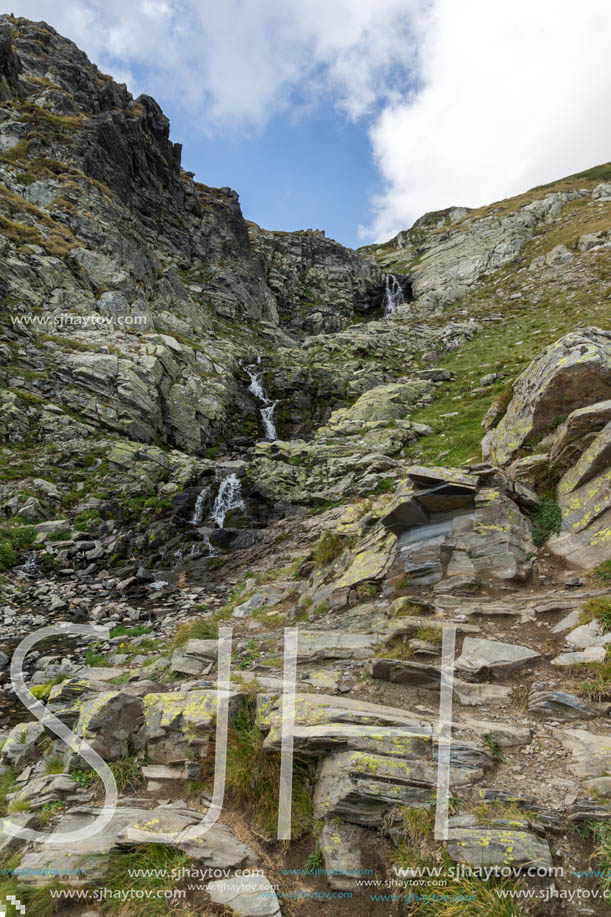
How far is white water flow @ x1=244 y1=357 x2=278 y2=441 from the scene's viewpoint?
36.2 metres

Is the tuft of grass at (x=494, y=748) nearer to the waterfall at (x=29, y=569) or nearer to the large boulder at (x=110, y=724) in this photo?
the large boulder at (x=110, y=724)

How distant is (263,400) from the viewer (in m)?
39.8

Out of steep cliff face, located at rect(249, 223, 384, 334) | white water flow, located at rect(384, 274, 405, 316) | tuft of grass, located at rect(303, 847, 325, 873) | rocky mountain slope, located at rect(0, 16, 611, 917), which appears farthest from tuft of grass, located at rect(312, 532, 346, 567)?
white water flow, located at rect(384, 274, 405, 316)

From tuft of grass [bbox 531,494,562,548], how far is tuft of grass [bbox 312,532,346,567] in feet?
18.2

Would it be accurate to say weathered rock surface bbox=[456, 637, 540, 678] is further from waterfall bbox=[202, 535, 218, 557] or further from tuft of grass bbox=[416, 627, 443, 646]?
waterfall bbox=[202, 535, 218, 557]

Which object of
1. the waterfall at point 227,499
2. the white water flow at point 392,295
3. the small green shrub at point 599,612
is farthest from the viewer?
the white water flow at point 392,295

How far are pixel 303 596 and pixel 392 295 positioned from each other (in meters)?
76.5

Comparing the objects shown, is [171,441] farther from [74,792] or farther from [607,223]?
[607,223]

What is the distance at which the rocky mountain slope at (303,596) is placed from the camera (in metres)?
4.56

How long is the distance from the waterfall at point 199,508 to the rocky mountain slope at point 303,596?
32 centimetres

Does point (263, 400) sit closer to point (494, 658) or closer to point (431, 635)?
point (431, 635)

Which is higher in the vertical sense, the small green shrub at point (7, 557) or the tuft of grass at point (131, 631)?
the small green shrub at point (7, 557)

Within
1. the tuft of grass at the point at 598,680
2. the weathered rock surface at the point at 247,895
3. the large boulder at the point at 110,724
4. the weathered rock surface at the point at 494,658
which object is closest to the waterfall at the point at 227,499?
the large boulder at the point at 110,724

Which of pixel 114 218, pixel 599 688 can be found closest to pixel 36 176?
pixel 114 218
